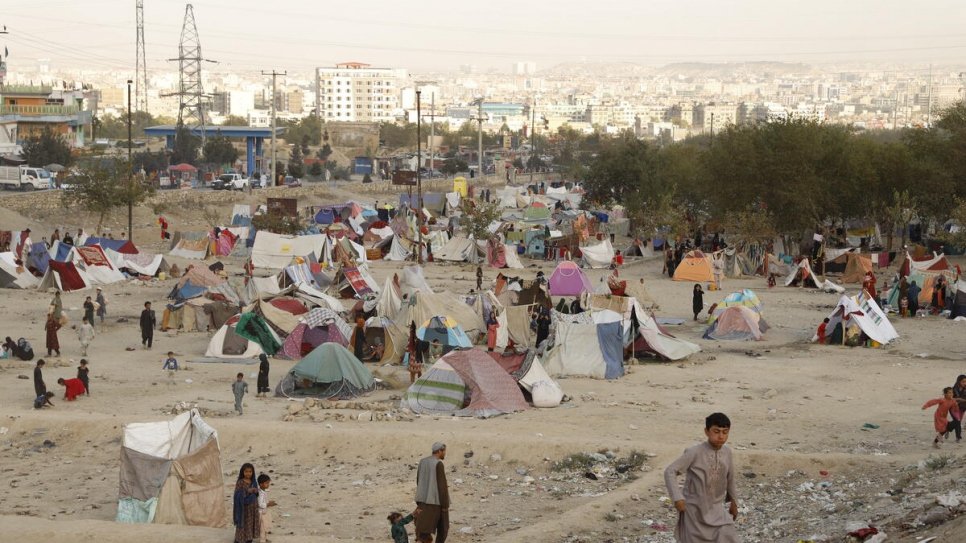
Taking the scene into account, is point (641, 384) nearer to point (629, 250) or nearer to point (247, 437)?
point (247, 437)

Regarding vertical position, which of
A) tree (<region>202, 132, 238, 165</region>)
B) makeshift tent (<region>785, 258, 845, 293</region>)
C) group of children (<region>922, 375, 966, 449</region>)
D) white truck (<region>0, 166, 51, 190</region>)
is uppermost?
tree (<region>202, 132, 238, 165</region>)

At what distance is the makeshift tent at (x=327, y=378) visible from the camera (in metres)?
19.4

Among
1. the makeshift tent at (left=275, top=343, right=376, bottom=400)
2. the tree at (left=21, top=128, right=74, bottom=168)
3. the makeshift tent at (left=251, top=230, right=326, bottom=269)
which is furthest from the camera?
the tree at (left=21, top=128, right=74, bottom=168)

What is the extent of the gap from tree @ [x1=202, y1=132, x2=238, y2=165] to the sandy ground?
6322 centimetres

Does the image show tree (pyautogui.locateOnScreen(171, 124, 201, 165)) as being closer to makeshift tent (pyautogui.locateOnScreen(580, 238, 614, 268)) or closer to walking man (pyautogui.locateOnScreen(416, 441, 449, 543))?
makeshift tent (pyautogui.locateOnScreen(580, 238, 614, 268))

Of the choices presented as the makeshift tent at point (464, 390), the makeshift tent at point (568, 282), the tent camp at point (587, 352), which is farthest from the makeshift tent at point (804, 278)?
the makeshift tent at point (464, 390)

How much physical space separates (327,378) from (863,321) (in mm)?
10340

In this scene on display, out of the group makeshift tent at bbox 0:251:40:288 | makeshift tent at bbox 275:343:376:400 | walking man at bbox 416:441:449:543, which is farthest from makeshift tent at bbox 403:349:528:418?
makeshift tent at bbox 0:251:40:288

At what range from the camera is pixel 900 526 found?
1072 centimetres

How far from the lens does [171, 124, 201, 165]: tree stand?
288ft

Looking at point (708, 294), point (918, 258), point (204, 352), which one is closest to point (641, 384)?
point (204, 352)

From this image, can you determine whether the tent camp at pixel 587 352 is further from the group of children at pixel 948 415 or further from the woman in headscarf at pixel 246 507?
the woman in headscarf at pixel 246 507

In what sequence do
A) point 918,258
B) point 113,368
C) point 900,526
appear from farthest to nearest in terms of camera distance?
point 918,258 < point 113,368 < point 900,526

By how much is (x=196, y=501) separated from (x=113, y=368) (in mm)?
9364
